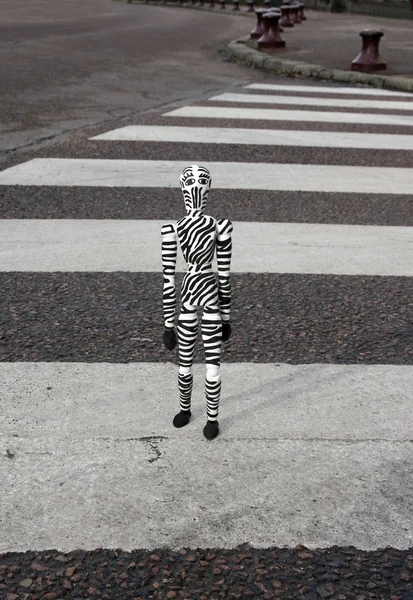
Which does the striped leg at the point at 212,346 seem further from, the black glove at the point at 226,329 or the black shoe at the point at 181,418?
the black shoe at the point at 181,418

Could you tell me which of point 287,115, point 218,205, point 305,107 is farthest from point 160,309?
point 305,107

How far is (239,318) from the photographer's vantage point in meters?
4.28

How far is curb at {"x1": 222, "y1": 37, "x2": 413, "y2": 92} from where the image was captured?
12.9m

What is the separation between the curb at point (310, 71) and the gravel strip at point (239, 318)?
8.56 m

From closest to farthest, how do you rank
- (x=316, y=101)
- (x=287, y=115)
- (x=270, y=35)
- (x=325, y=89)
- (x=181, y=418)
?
(x=181, y=418) < (x=287, y=115) < (x=316, y=101) < (x=325, y=89) < (x=270, y=35)

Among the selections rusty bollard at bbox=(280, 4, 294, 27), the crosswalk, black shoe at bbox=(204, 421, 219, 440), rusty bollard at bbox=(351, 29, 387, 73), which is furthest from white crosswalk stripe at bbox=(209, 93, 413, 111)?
rusty bollard at bbox=(280, 4, 294, 27)

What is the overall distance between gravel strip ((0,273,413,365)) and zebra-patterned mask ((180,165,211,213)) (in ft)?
3.25

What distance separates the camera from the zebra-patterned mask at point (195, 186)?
2992 millimetres

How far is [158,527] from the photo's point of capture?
8.72 feet

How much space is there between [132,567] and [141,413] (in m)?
0.89

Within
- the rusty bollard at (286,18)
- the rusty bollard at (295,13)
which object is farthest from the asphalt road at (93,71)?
the rusty bollard at (295,13)

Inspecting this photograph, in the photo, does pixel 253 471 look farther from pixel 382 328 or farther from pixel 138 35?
pixel 138 35

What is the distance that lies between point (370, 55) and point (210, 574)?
12.4 metres

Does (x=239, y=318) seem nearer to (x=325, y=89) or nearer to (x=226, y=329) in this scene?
(x=226, y=329)
